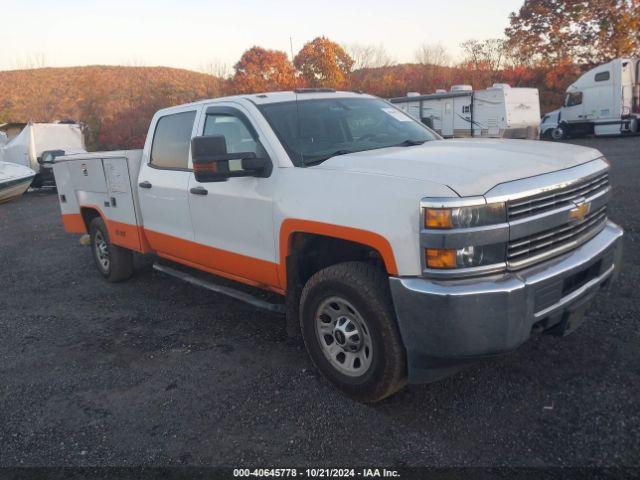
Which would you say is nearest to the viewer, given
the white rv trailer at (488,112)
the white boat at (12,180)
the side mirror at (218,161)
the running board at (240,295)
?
the side mirror at (218,161)

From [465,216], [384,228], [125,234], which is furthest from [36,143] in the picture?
[465,216]

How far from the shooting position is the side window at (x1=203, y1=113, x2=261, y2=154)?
3938mm

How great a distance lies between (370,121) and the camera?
4223 mm

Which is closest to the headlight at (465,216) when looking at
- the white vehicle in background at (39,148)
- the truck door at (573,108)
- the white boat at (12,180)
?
the white boat at (12,180)

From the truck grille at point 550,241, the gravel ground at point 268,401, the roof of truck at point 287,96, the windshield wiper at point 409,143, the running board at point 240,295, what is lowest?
the gravel ground at point 268,401

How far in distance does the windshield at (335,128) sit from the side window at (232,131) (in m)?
0.21

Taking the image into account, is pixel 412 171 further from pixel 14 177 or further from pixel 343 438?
pixel 14 177

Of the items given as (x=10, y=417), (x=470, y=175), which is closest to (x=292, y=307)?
(x=470, y=175)

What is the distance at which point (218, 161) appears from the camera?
3461 millimetres

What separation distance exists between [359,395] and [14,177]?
1526 cm

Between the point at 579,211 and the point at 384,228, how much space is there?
1211 millimetres

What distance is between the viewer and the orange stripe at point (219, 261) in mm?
3850

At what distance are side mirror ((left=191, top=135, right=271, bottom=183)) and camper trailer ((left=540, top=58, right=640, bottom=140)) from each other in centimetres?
2294

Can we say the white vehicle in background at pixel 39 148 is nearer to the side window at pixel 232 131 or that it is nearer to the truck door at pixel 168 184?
the truck door at pixel 168 184
